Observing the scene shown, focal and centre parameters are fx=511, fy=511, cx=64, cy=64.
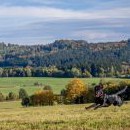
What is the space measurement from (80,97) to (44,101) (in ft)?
29.0

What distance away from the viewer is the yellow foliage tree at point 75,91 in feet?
361

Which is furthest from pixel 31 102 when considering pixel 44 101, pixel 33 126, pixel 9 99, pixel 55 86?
pixel 33 126

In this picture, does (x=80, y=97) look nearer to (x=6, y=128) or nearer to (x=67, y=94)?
(x=67, y=94)

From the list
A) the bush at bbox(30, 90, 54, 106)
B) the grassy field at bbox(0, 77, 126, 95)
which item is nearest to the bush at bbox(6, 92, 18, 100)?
the grassy field at bbox(0, 77, 126, 95)

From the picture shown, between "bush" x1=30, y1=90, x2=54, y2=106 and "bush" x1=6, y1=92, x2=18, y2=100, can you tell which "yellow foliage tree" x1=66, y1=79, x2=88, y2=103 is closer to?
"bush" x1=30, y1=90, x2=54, y2=106

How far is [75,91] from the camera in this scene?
115 metres

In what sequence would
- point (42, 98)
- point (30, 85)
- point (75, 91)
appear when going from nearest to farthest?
point (42, 98), point (75, 91), point (30, 85)

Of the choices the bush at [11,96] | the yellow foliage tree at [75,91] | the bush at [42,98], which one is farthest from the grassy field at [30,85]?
the bush at [42,98]

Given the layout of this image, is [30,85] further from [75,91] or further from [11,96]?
[75,91]

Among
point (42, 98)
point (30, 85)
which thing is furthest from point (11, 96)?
point (30, 85)

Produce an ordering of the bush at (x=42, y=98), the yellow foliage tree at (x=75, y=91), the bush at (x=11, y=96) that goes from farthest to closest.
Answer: the bush at (x=11, y=96) < the bush at (x=42, y=98) < the yellow foliage tree at (x=75, y=91)

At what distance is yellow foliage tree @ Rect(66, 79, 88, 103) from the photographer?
110012 mm

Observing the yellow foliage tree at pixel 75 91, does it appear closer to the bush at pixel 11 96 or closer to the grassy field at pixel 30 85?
the grassy field at pixel 30 85

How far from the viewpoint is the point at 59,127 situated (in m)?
22.2
